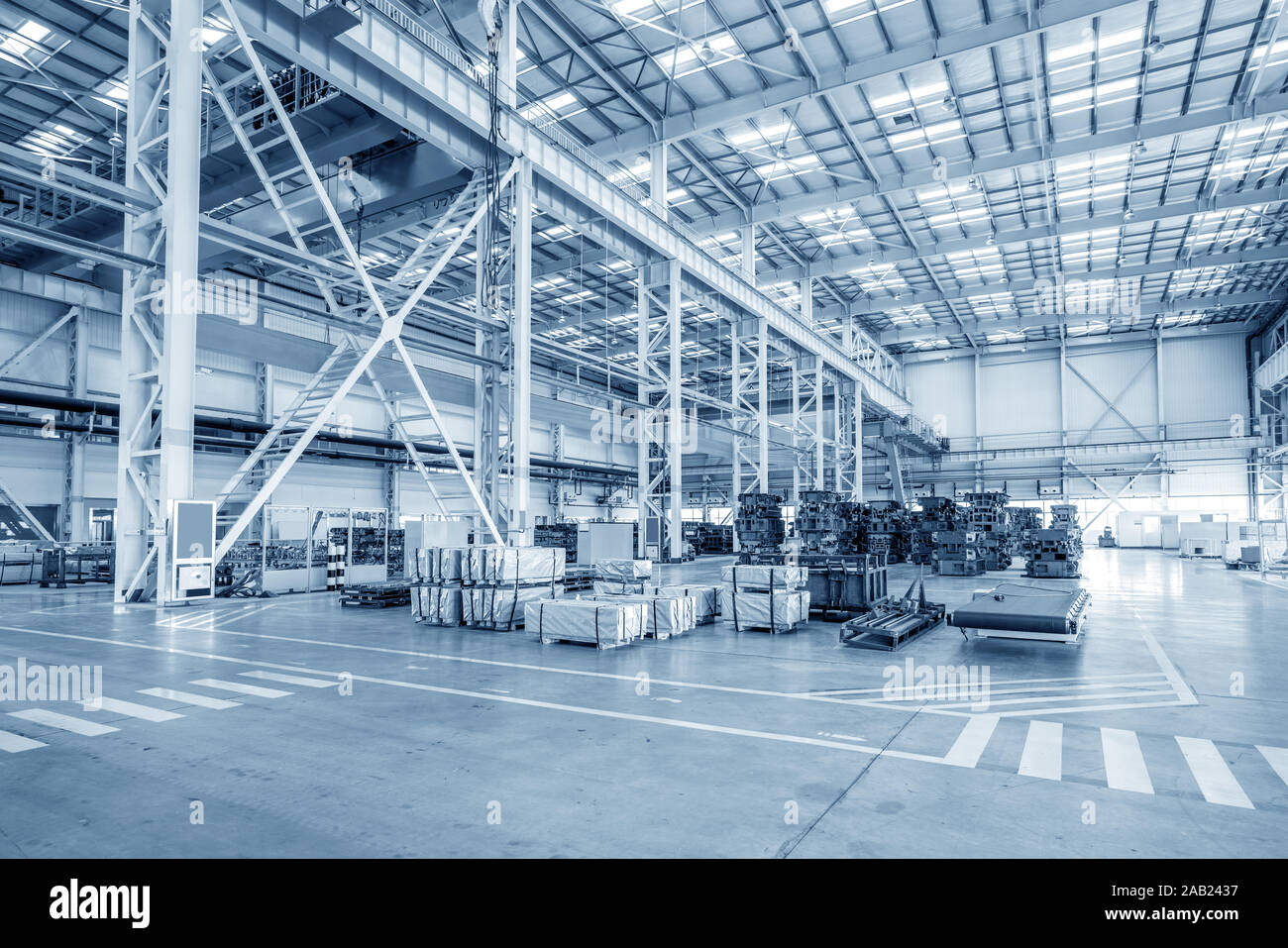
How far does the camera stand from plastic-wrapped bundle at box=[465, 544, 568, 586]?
11648 millimetres

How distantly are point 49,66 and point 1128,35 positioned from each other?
24.4 metres

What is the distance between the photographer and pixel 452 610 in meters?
11.9

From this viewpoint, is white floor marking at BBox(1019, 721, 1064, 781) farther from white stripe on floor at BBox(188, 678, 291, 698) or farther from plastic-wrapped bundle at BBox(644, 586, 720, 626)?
plastic-wrapped bundle at BBox(644, 586, 720, 626)

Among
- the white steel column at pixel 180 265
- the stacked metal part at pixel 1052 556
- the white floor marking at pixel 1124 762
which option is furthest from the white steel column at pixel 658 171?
the white floor marking at pixel 1124 762

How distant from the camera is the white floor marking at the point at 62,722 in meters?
5.46

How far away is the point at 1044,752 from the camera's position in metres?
5.02

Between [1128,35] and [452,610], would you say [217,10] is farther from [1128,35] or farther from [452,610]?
[1128,35]

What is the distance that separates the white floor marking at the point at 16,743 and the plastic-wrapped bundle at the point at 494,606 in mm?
6471

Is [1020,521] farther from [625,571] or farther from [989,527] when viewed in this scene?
[625,571]

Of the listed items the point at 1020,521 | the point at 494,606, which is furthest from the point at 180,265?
the point at 1020,521

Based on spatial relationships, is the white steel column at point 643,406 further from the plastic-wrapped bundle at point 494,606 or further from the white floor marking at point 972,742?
the white floor marking at point 972,742
